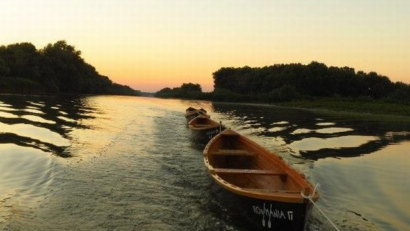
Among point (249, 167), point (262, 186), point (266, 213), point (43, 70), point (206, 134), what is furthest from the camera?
point (43, 70)

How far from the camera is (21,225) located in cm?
882

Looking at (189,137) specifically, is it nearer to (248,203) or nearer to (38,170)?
(38,170)

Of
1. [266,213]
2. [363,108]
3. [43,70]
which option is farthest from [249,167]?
[43,70]

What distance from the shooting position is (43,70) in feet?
339

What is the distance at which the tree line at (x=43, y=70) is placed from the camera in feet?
279

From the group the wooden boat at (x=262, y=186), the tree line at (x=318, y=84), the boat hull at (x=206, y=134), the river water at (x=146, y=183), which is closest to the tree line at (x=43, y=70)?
the tree line at (x=318, y=84)

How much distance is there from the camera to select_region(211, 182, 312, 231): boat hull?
8.25m

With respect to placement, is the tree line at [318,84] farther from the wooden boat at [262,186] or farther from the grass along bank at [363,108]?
the wooden boat at [262,186]

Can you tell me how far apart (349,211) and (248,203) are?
169 inches

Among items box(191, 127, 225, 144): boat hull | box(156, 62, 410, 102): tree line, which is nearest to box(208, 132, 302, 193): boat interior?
box(191, 127, 225, 144): boat hull

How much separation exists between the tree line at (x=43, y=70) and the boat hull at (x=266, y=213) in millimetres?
82654

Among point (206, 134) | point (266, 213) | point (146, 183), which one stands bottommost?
point (146, 183)

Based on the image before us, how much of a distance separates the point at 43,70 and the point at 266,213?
355ft

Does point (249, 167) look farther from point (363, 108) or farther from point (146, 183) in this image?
point (363, 108)
